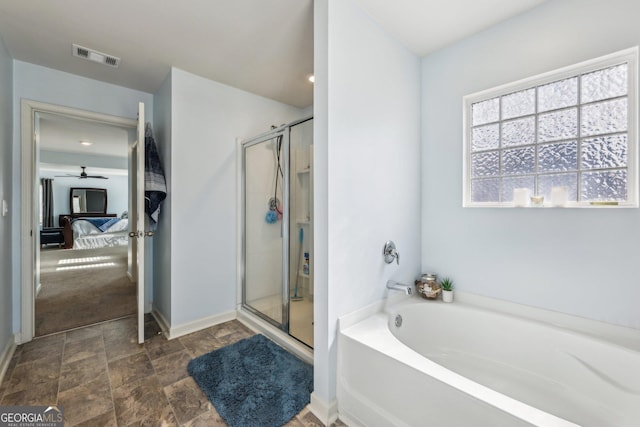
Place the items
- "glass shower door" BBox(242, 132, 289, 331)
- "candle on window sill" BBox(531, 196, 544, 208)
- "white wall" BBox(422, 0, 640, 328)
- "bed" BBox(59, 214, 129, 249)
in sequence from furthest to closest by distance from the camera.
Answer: "bed" BBox(59, 214, 129, 249)
"glass shower door" BBox(242, 132, 289, 331)
"candle on window sill" BBox(531, 196, 544, 208)
"white wall" BBox(422, 0, 640, 328)

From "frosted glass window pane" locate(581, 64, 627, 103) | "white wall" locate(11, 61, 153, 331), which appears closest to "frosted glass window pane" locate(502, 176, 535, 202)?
"frosted glass window pane" locate(581, 64, 627, 103)

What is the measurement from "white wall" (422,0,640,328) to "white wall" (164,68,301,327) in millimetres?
1876

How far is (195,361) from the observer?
2.00m

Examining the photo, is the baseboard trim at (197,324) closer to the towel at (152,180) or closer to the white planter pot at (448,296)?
the towel at (152,180)

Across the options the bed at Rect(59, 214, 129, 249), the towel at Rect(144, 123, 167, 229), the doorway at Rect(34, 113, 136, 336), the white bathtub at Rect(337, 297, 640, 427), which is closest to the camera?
the white bathtub at Rect(337, 297, 640, 427)

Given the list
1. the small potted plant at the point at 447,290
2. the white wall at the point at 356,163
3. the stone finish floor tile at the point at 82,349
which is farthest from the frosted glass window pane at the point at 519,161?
the stone finish floor tile at the point at 82,349

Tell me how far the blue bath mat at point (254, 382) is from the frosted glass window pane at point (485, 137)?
2.03 meters

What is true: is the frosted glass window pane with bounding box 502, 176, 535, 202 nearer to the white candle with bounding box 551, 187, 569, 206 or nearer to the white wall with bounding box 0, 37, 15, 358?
the white candle with bounding box 551, 187, 569, 206

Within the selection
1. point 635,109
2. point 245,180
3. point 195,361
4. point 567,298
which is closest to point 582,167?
point 635,109

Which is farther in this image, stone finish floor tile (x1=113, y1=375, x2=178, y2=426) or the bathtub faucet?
the bathtub faucet

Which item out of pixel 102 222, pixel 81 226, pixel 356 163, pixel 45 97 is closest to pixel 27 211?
pixel 45 97

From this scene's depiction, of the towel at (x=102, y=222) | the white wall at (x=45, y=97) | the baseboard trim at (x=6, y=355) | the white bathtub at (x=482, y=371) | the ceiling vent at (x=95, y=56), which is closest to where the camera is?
the white bathtub at (x=482, y=371)

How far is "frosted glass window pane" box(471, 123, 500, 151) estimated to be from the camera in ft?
6.18

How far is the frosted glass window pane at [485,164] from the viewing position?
188 centimetres
